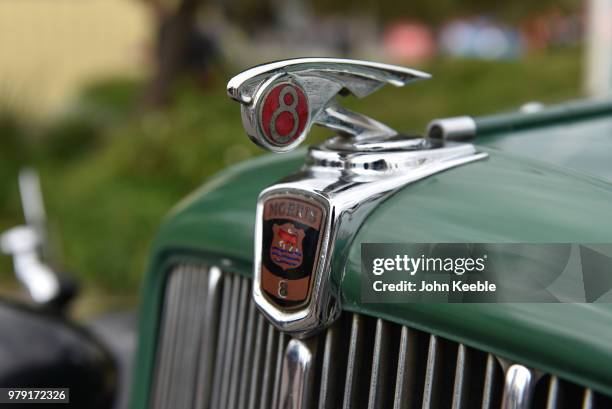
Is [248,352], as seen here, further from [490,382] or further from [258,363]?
[490,382]

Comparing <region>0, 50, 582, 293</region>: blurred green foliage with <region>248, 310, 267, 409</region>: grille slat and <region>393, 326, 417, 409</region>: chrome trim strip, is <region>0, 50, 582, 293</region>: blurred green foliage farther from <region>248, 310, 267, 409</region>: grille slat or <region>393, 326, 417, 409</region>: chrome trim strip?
<region>393, 326, 417, 409</region>: chrome trim strip

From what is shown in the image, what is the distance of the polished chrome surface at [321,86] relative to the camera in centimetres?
106

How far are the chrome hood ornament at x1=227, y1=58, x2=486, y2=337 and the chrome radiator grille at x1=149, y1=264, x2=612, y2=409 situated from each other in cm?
7

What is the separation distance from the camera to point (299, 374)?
119 centimetres

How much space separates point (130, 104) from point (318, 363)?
8234 millimetres

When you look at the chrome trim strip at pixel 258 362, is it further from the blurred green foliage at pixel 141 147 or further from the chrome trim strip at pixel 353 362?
the blurred green foliage at pixel 141 147

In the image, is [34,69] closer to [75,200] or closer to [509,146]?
[75,200]

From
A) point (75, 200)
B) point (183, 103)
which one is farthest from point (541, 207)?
point (183, 103)

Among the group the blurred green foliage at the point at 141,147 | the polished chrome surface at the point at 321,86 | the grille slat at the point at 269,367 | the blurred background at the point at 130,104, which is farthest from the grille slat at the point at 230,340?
the blurred green foliage at the point at 141,147

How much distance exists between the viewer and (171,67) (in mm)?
7598

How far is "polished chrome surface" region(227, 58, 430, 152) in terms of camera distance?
1.06 metres

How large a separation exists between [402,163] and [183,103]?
19.8 feet

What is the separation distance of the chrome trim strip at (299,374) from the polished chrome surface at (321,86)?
0.29 meters

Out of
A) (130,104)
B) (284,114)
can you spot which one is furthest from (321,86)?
(130,104)
